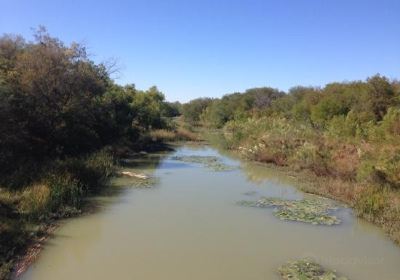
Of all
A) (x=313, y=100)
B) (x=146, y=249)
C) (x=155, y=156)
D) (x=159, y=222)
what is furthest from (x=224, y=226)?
(x=313, y=100)

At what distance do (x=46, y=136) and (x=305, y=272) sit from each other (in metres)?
13.9

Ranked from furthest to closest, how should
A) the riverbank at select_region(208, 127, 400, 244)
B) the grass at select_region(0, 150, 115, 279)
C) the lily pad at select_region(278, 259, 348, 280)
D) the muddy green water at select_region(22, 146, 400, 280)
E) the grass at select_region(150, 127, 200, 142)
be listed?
the grass at select_region(150, 127, 200, 142) < the riverbank at select_region(208, 127, 400, 244) < the grass at select_region(0, 150, 115, 279) < the muddy green water at select_region(22, 146, 400, 280) < the lily pad at select_region(278, 259, 348, 280)

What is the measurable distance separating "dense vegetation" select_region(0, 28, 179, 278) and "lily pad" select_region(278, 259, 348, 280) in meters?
5.55

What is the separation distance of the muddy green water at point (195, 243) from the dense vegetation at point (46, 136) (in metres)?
0.87

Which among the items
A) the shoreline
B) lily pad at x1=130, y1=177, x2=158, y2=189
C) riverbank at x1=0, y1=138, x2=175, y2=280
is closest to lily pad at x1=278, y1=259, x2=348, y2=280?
the shoreline

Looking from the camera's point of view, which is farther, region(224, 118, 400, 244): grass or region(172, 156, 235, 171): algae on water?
region(172, 156, 235, 171): algae on water

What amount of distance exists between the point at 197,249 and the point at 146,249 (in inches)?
48.0

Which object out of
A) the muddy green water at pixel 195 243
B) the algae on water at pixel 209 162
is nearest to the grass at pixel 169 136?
the algae on water at pixel 209 162

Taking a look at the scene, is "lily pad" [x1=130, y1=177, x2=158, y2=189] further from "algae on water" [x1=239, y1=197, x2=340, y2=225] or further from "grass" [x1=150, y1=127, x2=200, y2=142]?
"grass" [x1=150, y1=127, x2=200, y2=142]

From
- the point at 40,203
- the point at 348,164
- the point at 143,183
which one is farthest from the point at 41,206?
the point at 348,164

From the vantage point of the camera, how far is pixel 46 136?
61.9 ft

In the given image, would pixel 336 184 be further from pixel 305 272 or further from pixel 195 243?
pixel 305 272

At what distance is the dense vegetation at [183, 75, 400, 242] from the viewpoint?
1429 centimetres

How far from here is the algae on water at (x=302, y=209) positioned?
13.0 meters
